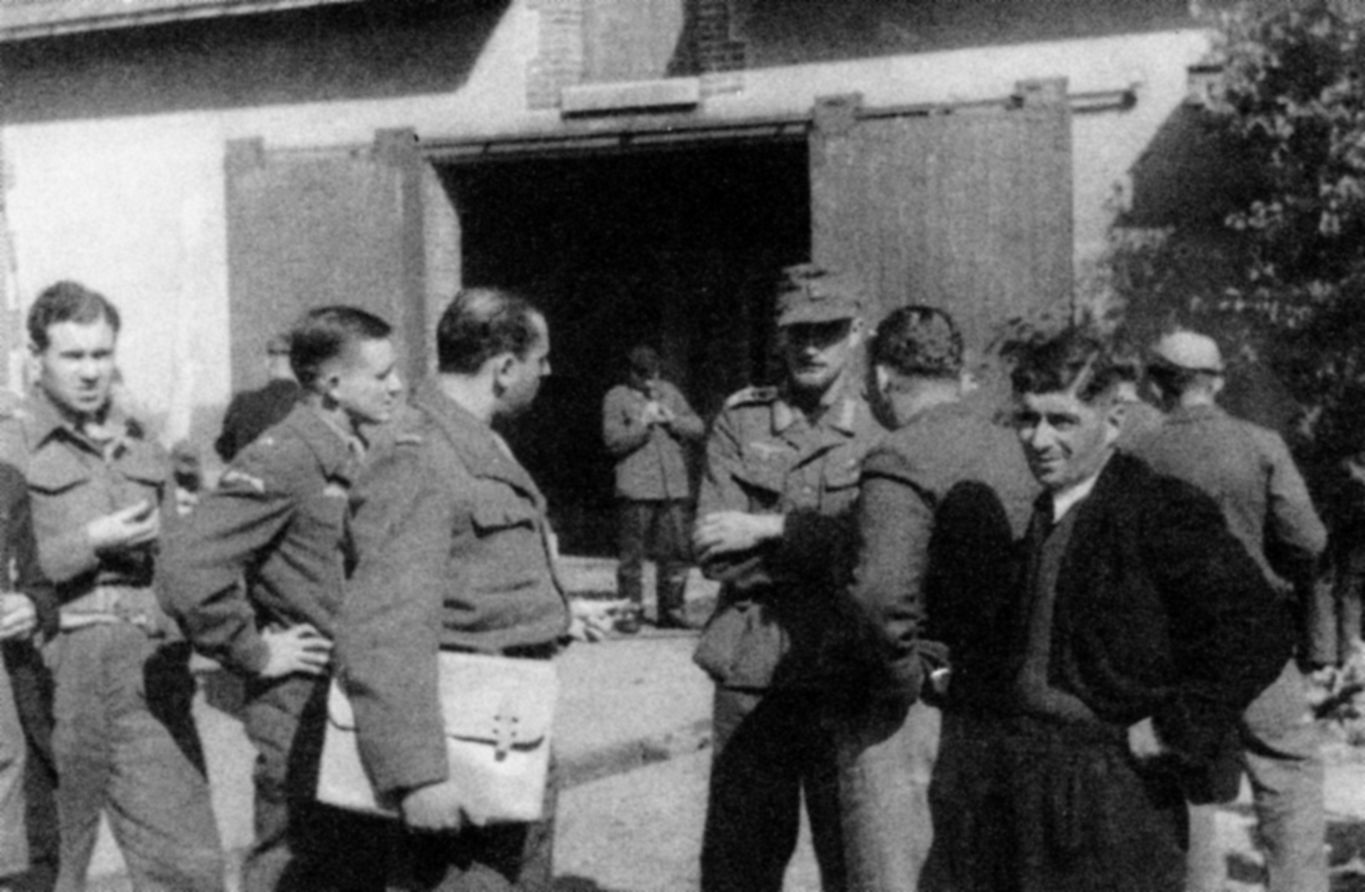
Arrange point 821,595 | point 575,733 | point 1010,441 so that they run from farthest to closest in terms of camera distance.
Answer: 1. point 575,733
2. point 821,595
3. point 1010,441

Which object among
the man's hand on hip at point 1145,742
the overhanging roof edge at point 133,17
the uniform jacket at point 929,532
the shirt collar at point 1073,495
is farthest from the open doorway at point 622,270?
the man's hand on hip at point 1145,742

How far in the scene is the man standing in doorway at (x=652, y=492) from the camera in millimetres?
11227

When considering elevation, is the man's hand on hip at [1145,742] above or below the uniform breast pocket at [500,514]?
below

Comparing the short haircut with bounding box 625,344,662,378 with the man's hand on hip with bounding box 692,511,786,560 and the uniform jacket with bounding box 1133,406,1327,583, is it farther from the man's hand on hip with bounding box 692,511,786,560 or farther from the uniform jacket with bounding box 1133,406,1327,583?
the man's hand on hip with bounding box 692,511,786,560

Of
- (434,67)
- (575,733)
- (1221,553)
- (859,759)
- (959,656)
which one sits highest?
(434,67)

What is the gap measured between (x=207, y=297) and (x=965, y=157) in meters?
5.97

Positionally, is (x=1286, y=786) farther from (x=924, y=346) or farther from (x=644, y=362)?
(x=644, y=362)

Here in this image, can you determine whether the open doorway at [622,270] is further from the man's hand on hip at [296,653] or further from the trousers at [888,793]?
the trousers at [888,793]

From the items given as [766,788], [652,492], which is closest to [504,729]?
[766,788]

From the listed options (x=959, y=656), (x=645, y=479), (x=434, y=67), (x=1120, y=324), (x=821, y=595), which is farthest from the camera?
(x=434, y=67)

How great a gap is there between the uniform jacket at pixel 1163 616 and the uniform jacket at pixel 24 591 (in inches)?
96.2

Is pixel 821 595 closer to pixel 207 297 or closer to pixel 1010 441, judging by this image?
pixel 1010 441

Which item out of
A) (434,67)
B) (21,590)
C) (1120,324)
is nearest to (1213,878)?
(21,590)

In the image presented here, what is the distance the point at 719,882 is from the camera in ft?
15.3
